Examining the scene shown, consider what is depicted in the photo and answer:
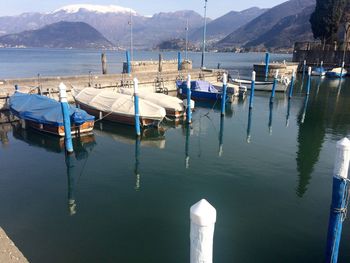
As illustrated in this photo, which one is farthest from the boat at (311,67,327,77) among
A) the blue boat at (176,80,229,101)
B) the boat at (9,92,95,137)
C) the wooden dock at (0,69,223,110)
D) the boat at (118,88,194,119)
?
→ the boat at (9,92,95,137)

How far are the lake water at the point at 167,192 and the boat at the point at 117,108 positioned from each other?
106 cm

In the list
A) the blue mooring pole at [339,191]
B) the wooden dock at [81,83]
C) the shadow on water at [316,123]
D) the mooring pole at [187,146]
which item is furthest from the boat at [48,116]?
the blue mooring pole at [339,191]

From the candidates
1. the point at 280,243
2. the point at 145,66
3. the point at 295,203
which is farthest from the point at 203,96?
the point at 280,243

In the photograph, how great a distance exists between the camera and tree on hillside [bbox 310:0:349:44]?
267 feet

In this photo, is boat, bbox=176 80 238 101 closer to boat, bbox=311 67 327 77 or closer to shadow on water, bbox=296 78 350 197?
shadow on water, bbox=296 78 350 197

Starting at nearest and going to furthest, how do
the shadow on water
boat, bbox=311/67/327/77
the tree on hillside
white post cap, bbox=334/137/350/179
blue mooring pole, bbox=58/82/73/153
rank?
white post cap, bbox=334/137/350/179 → blue mooring pole, bbox=58/82/73/153 → the shadow on water → boat, bbox=311/67/327/77 → the tree on hillside

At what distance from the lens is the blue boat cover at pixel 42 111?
24.0 meters

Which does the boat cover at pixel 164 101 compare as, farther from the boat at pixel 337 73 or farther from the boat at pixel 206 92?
the boat at pixel 337 73

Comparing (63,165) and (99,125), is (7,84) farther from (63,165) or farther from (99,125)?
(63,165)

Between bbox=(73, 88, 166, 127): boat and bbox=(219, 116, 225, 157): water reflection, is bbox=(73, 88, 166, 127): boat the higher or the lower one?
the higher one

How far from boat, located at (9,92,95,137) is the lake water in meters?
0.91

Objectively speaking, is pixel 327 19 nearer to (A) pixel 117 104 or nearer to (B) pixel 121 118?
(A) pixel 117 104

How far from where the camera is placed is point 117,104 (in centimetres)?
2845

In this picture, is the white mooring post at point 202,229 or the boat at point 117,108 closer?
the white mooring post at point 202,229
